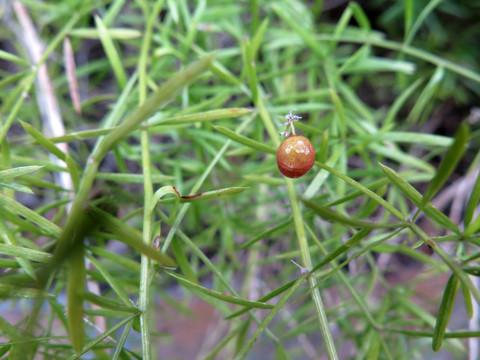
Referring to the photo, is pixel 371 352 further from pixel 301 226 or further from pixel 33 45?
pixel 33 45

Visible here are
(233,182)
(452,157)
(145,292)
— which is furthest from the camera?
(233,182)

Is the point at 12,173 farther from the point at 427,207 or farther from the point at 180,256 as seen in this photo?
the point at 427,207

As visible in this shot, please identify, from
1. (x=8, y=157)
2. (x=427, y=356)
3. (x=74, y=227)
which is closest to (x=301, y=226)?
(x=74, y=227)

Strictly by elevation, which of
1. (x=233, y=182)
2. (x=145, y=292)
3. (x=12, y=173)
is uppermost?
(x=12, y=173)

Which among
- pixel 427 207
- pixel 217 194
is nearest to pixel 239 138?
pixel 217 194

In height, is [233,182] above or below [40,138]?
below

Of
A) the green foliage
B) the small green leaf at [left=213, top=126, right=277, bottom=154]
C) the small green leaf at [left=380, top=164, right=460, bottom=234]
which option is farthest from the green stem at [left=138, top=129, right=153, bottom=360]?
the small green leaf at [left=380, top=164, right=460, bottom=234]

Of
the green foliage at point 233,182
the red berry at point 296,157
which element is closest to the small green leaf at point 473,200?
the green foliage at point 233,182

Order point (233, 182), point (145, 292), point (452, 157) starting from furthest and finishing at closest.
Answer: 1. point (233, 182)
2. point (145, 292)
3. point (452, 157)
